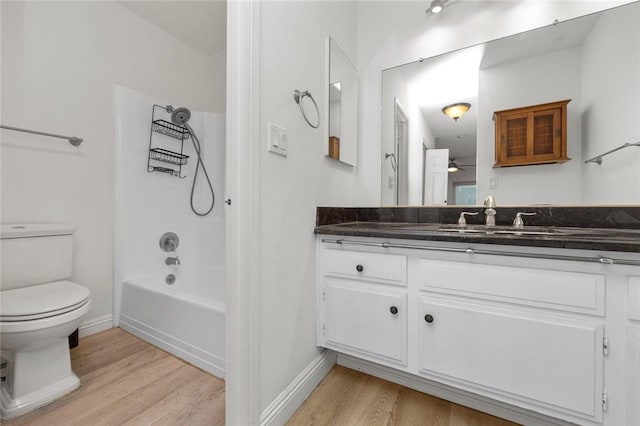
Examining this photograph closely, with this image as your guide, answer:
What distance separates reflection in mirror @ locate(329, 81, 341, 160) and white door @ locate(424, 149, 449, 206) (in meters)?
0.59

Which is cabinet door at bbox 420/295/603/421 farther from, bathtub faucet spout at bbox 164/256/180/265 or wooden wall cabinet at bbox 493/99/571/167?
bathtub faucet spout at bbox 164/256/180/265

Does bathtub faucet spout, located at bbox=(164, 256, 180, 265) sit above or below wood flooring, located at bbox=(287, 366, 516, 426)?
above

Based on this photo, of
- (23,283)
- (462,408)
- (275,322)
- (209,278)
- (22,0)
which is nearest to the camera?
(275,322)

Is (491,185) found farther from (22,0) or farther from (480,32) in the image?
(22,0)

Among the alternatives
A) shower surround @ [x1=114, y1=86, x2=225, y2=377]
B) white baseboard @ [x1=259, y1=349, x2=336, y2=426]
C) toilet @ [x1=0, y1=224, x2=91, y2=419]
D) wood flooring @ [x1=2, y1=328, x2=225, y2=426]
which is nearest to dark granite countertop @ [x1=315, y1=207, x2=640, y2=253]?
white baseboard @ [x1=259, y1=349, x2=336, y2=426]

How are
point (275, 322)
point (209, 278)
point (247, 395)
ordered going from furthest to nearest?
point (209, 278) < point (275, 322) < point (247, 395)

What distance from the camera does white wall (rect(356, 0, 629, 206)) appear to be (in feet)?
4.65

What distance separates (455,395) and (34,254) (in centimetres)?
234

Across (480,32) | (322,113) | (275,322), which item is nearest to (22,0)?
(322,113)

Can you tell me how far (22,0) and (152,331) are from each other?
2.18 metres

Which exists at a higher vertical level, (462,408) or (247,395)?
(247,395)

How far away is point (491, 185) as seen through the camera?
4.93ft

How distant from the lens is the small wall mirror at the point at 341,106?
153 centimetres

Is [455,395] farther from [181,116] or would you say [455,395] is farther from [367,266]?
[181,116]
